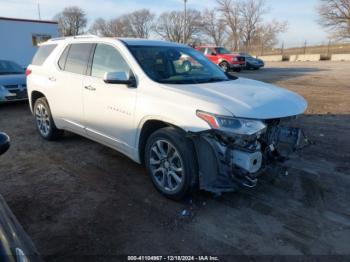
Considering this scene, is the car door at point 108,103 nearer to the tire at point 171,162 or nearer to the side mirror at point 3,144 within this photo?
the tire at point 171,162

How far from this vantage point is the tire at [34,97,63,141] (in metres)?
5.71

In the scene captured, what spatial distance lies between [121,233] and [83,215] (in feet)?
1.87

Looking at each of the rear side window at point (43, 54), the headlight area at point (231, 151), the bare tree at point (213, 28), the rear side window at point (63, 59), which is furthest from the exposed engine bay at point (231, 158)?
the bare tree at point (213, 28)

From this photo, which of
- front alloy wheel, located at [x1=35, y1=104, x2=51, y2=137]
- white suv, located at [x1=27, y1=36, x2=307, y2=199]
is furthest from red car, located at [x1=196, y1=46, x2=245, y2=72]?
white suv, located at [x1=27, y1=36, x2=307, y2=199]

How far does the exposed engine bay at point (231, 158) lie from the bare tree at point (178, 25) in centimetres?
7392

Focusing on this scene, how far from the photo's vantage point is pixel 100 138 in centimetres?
461

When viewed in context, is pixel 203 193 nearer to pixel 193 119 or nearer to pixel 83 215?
pixel 193 119

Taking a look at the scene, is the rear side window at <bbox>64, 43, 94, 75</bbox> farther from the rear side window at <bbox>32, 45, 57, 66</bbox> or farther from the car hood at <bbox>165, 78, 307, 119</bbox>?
the car hood at <bbox>165, 78, 307, 119</bbox>

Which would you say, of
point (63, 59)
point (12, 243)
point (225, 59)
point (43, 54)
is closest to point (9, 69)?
point (43, 54)

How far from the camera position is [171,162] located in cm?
364

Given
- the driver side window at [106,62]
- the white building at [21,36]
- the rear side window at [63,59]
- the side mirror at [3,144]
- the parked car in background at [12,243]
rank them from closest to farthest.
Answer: the parked car in background at [12,243] → the side mirror at [3,144] → the driver side window at [106,62] → the rear side window at [63,59] → the white building at [21,36]

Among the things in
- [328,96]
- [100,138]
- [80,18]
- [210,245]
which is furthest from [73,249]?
[80,18]

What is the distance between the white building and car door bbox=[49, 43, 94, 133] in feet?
41.1

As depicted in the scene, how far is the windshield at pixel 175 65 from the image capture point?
13.2 ft
